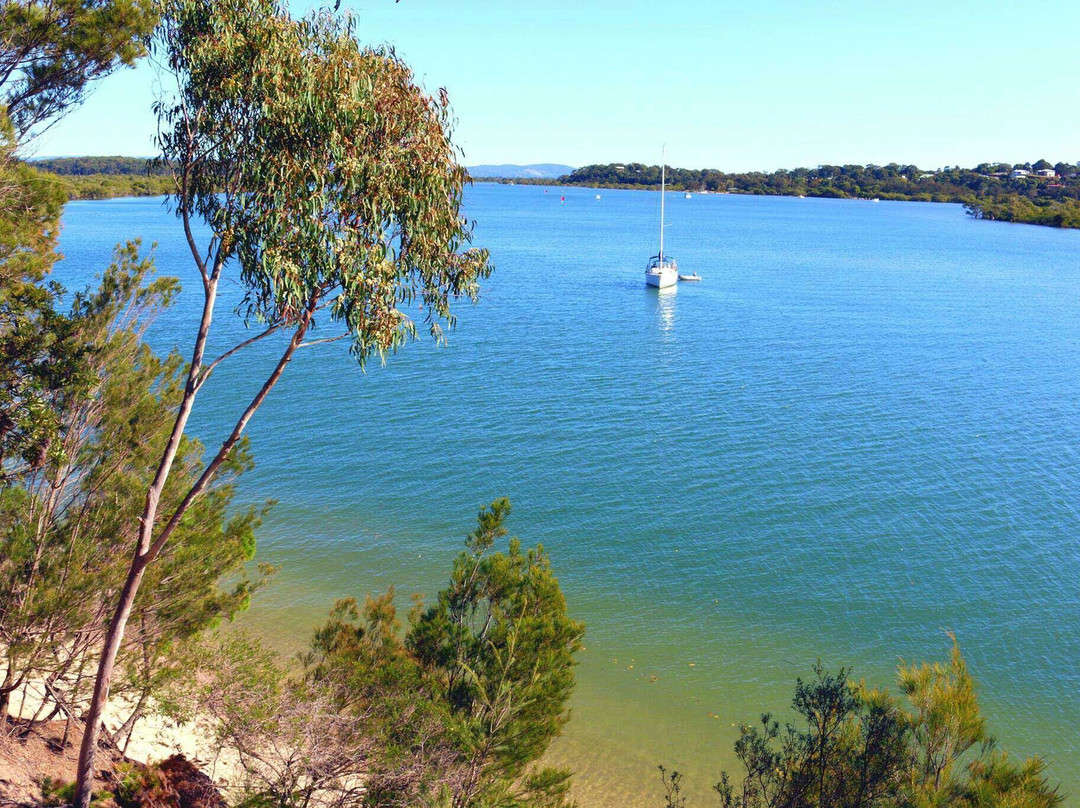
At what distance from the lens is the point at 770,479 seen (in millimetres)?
28172

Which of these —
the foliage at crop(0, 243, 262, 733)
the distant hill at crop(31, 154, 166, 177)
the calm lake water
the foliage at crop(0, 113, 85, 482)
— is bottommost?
the calm lake water

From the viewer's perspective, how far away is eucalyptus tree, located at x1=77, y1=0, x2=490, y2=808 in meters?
8.84

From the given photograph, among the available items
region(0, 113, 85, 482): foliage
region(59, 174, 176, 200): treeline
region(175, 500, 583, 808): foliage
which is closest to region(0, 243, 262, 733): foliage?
region(0, 113, 85, 482): foliage

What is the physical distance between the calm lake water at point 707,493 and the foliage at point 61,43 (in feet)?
40.4

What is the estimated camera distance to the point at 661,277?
6644 centimetres

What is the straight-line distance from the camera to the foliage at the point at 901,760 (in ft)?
29.3

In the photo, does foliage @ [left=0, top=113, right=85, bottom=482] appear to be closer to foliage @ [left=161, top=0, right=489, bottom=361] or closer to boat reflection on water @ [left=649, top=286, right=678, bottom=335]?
foliage @ [left=161, top=0, right=489, bottom=361]

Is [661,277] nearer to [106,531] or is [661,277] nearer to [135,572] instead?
[106,531]

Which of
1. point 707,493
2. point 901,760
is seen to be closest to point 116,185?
point 707,493

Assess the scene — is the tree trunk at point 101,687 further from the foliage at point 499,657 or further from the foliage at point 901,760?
the foliage at point 901,760

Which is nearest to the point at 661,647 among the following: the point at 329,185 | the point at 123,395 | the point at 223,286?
the point at 123,395

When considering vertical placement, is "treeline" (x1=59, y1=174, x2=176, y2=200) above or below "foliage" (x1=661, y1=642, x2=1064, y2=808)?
above

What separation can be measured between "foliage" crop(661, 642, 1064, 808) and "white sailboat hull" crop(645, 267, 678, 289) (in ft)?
188

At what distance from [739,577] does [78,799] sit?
54.5 ft
